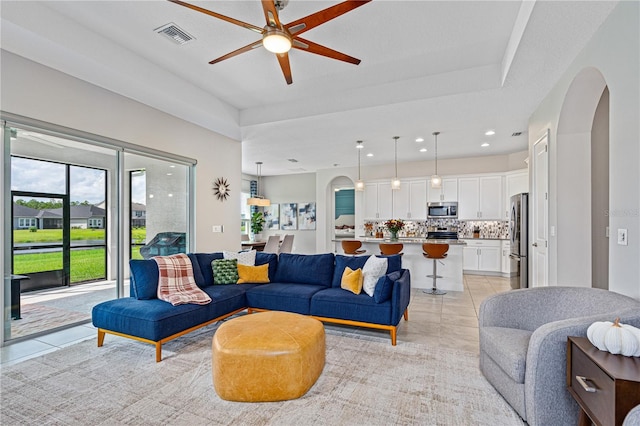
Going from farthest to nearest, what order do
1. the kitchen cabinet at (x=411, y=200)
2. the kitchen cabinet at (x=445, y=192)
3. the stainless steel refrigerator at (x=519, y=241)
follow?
the kitchen cabinet at (x=411, y=200), the kitchen cabinet at (x=445, y=192), the stainless steel refrigerator at (x=519, y=241)

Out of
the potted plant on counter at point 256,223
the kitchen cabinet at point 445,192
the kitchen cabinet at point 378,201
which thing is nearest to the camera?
the kitchen cabinet at point 445,192

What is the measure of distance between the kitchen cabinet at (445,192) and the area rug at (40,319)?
23.1ft

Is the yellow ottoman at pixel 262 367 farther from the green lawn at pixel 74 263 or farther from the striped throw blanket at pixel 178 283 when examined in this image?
the green lawn at pixel 74 263

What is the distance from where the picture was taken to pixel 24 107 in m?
3.08

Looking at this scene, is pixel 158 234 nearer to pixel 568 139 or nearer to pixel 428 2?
pixel 428 2

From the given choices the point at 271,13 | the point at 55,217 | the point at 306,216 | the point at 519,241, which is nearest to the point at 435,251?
the point at 519,241

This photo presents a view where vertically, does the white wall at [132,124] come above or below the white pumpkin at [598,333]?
above

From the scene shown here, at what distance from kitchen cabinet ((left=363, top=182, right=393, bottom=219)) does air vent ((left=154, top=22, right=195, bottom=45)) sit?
597 cm

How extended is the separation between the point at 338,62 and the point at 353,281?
101 inches

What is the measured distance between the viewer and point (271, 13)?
2221 millimetres

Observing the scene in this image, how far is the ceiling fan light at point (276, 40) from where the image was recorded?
7.84 ft

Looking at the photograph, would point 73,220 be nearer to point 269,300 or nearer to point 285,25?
point 269,300

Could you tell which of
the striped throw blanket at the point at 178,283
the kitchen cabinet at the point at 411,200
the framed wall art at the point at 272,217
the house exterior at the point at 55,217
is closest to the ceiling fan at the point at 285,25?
the striped throw blanket at the point at 178,283

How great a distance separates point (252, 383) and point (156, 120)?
149 inches
